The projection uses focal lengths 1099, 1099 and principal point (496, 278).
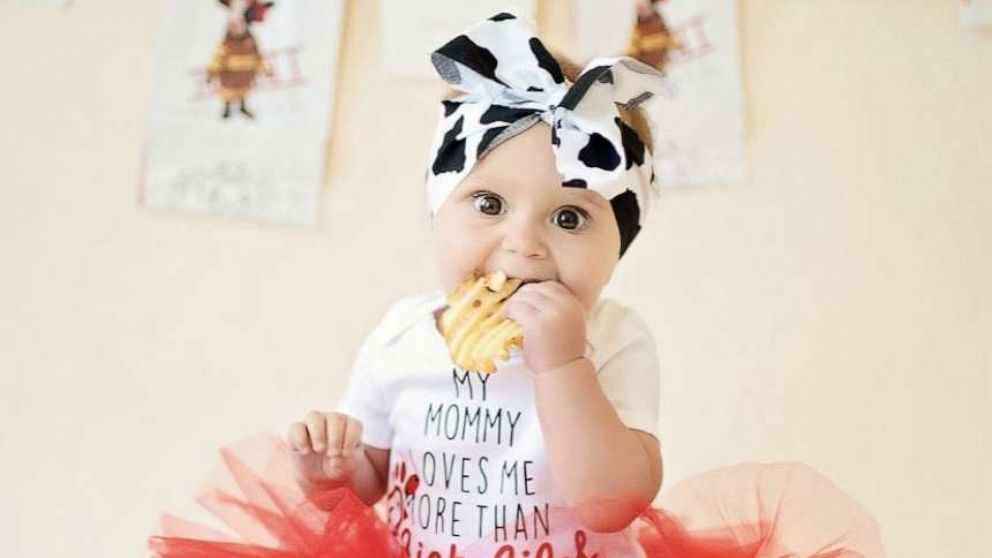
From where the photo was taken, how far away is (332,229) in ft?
4.02

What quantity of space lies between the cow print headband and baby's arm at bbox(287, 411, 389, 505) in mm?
171

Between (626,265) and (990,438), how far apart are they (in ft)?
1.43

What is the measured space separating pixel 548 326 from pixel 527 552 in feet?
0.52

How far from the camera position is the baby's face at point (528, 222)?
0.74m

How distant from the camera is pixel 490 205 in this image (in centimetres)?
76

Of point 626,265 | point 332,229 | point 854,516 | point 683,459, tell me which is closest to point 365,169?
point 332,229

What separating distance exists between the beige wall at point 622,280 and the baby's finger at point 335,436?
431 mm

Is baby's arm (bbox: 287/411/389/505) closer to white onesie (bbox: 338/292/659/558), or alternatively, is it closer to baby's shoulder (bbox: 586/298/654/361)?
white onesie (bbox: 338/292/659/558)

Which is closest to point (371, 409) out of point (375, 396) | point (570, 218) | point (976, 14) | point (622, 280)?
point (375, 396)

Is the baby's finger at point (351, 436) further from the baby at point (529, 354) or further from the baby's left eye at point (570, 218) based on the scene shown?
the baby's left eye at point (570, 218)

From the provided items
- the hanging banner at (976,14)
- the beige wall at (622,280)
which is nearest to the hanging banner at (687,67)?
the beige wall at (622,280)

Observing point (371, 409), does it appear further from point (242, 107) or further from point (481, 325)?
point (242, 107)

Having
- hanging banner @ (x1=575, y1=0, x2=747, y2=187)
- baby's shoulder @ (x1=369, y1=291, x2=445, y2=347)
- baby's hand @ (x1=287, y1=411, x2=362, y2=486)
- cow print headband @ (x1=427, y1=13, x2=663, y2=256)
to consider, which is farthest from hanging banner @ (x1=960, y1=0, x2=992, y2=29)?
baby's hand @ (x1=287, y1=411, x2=362, y2=486)

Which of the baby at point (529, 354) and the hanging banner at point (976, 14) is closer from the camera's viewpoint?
the baby at point (529, 354)
